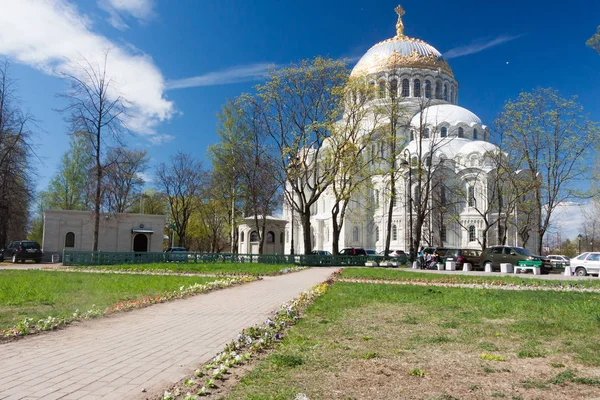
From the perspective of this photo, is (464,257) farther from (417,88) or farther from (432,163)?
(417,88)

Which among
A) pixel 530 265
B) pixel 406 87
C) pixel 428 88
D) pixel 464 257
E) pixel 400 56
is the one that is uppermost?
pixel 400 56

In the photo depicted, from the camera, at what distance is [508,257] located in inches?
1185

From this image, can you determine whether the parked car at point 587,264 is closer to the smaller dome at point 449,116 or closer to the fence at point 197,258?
the fence at point 197,258

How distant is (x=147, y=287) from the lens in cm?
1402

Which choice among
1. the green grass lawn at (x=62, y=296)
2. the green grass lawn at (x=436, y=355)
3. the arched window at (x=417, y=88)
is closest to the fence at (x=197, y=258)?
the green grass lawn at (x=62, y=296)

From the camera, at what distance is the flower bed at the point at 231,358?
4.35 meters

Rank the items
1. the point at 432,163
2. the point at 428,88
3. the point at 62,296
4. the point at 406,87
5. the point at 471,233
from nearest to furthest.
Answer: the point at 62,296 → the point at 432,163 → the point at 471,233 → the point at 406,87 → the point at 428,88

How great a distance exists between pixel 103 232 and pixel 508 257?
3068cm

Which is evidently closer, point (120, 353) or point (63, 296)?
point (120, 353)

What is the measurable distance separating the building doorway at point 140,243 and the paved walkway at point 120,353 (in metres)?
33.4

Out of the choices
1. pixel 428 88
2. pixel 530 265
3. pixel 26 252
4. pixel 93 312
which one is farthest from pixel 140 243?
pixel 428 88

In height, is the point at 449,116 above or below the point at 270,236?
above

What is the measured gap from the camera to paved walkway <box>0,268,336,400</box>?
438cm

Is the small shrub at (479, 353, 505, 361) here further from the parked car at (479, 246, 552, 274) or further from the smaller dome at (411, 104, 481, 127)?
the smaller dome at (411, 104, 481, 127)
